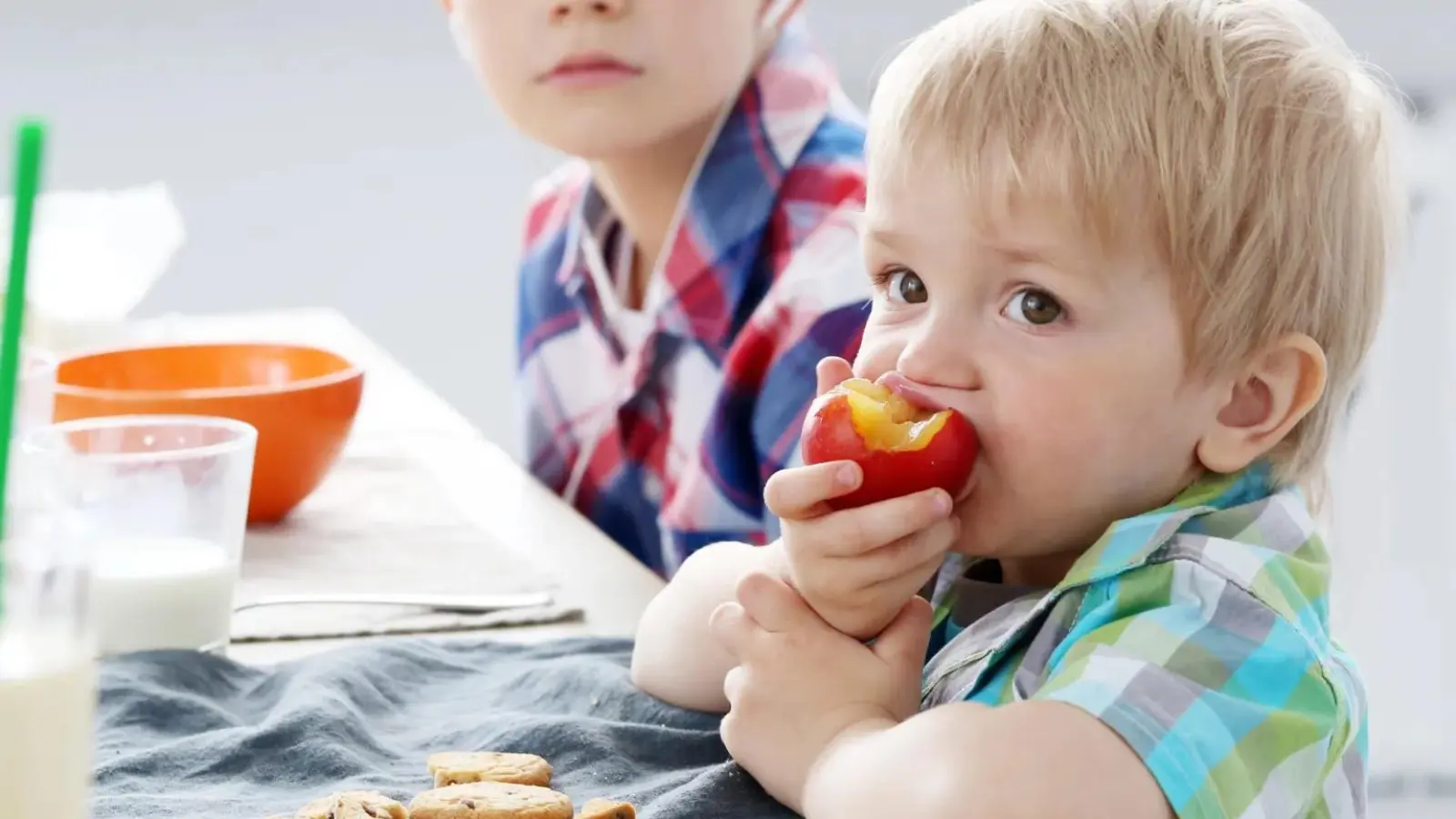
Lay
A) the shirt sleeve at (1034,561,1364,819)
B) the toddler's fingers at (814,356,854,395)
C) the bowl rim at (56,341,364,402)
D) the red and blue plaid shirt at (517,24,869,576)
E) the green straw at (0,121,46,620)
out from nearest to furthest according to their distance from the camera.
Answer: the green straw at (0,121,46,620)
the shirt sleeve at (1034,561,1364,819)
the toddler's fingers at (814,356,854,395)
the bowl rim at (56,341,364,402)
the red and blue plaid shirt at (517,24,869,576)

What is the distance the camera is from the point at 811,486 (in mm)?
904

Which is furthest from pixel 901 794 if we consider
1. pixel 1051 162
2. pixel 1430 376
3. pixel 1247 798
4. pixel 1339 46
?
pixel 1430 376

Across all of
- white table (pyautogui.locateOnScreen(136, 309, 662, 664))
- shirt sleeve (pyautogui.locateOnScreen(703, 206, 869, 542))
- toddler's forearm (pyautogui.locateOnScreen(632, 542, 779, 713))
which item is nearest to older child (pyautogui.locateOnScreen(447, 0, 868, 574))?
shirt sleeve (pyautogui.locateOnScreen(703, 206, 869, 542))

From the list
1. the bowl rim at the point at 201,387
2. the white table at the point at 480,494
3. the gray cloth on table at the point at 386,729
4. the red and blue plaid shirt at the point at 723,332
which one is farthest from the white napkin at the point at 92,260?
the gray cloth on table at the point at 386,729

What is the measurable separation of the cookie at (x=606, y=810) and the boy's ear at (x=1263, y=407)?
→ 328mm

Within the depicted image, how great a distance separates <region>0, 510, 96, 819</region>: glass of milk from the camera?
0.65 meters

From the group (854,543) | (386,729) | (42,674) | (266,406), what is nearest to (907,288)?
(854,543)

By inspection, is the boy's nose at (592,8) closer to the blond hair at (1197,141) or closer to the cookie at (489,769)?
the blond hair at (1197,141)

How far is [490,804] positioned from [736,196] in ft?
2.81

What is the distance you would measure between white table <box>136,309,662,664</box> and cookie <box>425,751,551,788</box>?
27cm

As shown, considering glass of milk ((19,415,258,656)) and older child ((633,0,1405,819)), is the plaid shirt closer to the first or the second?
older child ((633,0,1405,819))

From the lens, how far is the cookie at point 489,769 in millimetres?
882

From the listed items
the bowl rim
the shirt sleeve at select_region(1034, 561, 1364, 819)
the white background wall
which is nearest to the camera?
the shirt sleeve at select_region(1034, 561, 1364, 819)

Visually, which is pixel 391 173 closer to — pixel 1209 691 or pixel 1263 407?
pixel 1263 407
